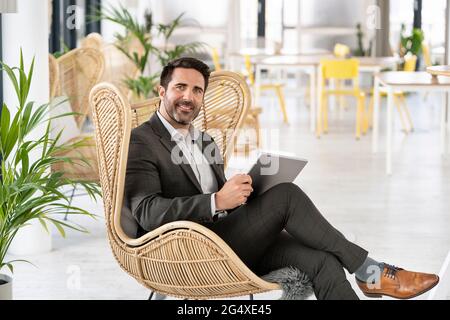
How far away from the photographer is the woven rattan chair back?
20.2 feet

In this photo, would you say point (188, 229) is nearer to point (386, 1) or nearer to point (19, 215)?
point (19, 215)

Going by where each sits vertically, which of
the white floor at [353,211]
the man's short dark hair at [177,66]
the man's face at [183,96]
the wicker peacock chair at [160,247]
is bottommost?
the white floor at [353,211]

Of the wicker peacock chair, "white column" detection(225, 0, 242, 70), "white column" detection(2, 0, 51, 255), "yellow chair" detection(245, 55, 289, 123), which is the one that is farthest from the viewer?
"white column" detection(225, 0, 242, 70)

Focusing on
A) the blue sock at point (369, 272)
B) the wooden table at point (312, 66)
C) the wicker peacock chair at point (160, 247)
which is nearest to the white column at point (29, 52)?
the wicker peacock chair at point (160, 247)

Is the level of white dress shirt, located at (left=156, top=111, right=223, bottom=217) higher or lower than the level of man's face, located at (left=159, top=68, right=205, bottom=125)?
lower

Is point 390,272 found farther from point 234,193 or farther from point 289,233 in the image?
point 234,193

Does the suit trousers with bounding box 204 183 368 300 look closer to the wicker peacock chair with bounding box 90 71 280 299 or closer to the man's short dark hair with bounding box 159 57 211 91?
the wicker peacock chair with bounding box 90 71 280 299

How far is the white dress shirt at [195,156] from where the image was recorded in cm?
339

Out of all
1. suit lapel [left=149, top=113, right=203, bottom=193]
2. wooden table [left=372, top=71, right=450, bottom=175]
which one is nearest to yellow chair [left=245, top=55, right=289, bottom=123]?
wooden table [left=372, top=71, right=450, bottom=175]

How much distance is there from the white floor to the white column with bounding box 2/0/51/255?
0.10m

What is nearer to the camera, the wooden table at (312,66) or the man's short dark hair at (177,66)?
the man's short dark hair at (177,66)

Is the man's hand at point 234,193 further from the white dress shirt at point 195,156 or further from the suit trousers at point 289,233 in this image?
the white dress shirt at point 195,156

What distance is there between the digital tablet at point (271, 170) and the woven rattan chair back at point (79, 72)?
3024mm
